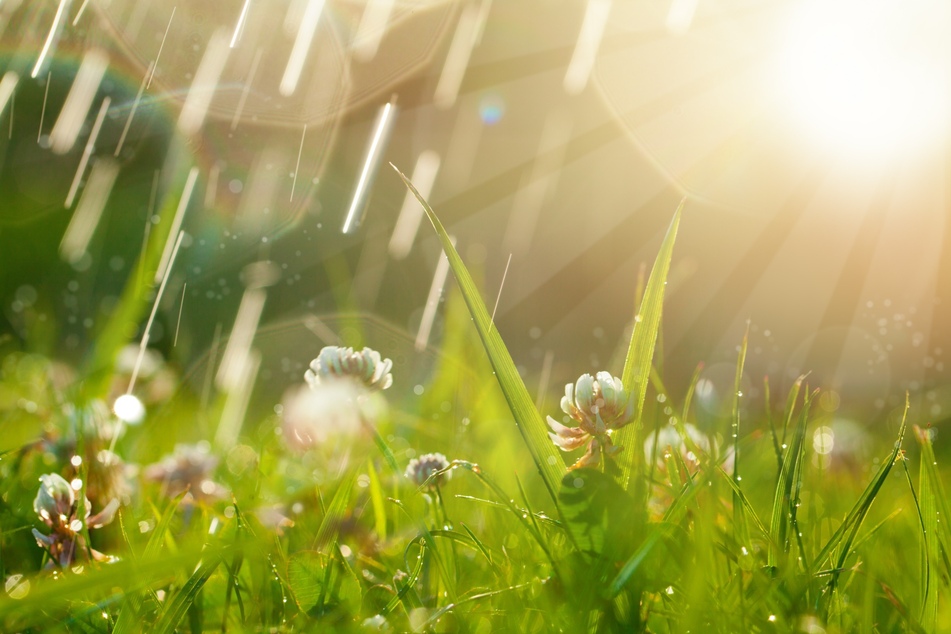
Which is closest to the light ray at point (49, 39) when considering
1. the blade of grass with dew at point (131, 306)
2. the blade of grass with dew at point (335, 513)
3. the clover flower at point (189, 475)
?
the blade of grass with dew at point (131, 306)

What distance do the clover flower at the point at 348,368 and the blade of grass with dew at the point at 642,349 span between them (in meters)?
0.52

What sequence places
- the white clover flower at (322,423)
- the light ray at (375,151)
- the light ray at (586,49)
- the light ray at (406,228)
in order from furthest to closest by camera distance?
the light ray at (586,49)
the light ray at (375,151)
the light ray at (406,228)
the white clover flower at (322,423)

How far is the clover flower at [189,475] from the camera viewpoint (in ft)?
4.27

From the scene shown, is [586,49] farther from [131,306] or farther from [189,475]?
[189,475]

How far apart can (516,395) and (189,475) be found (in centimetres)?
92

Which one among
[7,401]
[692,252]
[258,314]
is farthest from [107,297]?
[692,252]

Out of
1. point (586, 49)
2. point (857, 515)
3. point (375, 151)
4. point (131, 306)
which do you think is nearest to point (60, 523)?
point (131, 306)

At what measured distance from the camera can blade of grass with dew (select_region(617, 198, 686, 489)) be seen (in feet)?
2.47

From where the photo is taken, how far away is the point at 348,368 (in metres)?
1.17

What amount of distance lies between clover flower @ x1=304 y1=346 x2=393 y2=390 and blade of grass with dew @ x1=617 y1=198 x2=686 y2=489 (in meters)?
0.52

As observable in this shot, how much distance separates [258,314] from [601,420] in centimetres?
408

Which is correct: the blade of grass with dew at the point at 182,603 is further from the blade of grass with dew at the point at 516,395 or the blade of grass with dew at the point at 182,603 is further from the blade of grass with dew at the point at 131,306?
the blade of grass with dew at the point at 131,306

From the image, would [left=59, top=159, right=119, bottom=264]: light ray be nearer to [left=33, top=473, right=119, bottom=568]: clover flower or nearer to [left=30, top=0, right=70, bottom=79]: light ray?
[left=30, top=0, right=70, bottom=79]: light ray

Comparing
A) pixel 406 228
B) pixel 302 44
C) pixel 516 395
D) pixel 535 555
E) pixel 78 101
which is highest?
pixel 302 44
